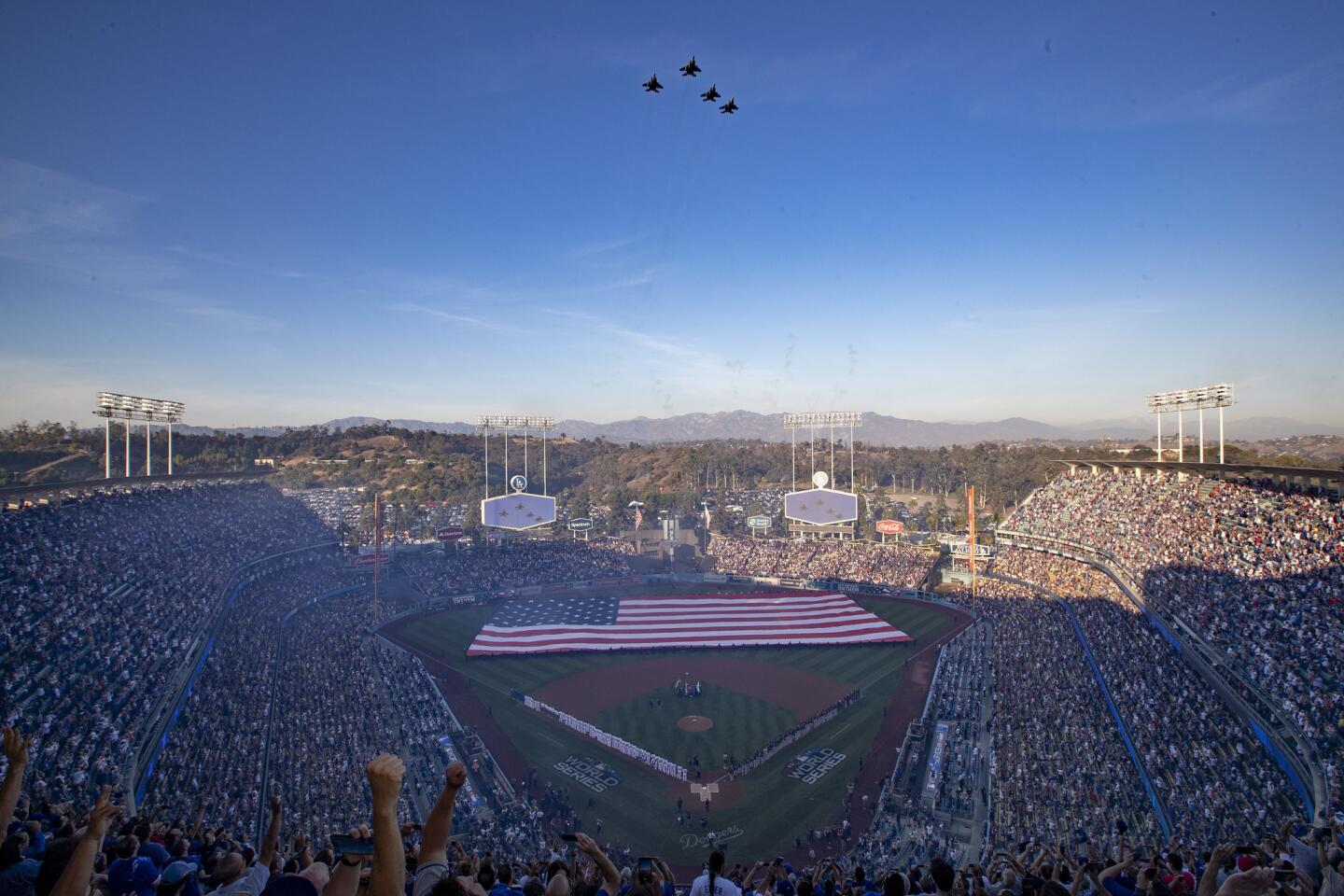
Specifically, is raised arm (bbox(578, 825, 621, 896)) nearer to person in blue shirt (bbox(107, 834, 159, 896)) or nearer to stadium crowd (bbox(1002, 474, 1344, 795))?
person in blue shirt (bbox(107, 834, 159, 896))

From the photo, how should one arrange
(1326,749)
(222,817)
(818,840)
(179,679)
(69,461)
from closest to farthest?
(1326,749) → (222,817) → (818,840) → (179,679) → (69,461)

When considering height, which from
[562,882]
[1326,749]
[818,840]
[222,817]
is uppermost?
[562,882]

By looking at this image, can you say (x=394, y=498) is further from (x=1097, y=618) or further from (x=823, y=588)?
(x=1097, y=618)

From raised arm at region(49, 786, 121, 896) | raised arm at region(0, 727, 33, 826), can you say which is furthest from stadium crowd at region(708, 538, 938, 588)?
raised arm at region(49, 786, 121, 896)

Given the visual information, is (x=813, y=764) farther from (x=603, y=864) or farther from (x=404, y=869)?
(x=404, y=869)

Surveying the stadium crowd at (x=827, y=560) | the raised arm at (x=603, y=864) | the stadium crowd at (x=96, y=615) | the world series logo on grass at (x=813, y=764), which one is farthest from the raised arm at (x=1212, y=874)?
the stadium crowd at (x=827, y=560)

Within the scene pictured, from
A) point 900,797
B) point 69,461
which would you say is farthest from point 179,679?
point 69,461

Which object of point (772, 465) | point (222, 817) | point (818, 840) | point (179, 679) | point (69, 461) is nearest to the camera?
point (222, 817)
